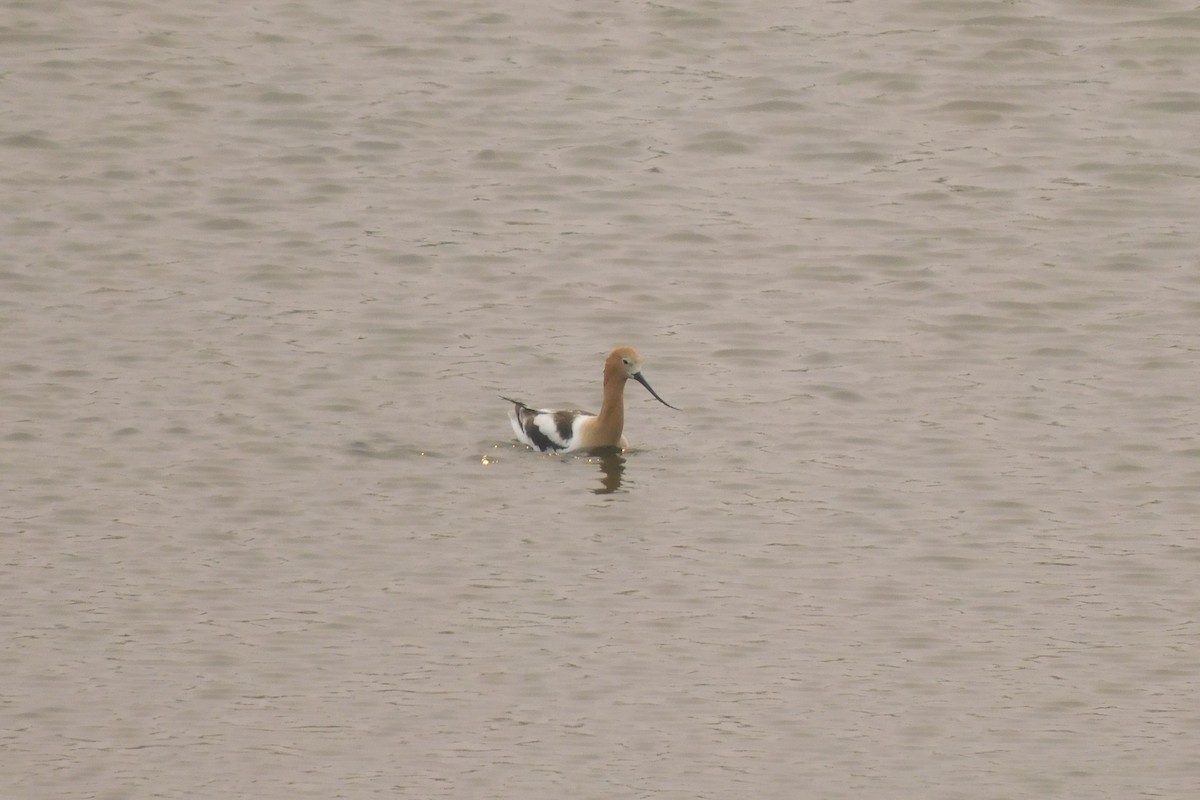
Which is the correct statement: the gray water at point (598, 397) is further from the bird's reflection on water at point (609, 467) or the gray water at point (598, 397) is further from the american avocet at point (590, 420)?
the american avocet at point (590, 420)

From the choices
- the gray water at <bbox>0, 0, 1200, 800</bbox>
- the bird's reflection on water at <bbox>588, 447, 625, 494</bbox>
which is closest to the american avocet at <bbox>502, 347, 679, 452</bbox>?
the bird's reflection on water at <bbox>588, 447, 625, 494</bbox>

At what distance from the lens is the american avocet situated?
14.0m

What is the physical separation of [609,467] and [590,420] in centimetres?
50

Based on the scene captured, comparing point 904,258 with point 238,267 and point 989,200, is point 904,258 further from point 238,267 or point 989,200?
point 238,267

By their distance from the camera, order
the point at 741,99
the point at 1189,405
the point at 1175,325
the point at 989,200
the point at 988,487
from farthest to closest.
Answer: the point at 741,99 < the point at 989,200 < the point at 1175,325 < the point at 1189,405 < the point at 988,487

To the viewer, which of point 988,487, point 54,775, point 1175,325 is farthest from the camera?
point 1175,325

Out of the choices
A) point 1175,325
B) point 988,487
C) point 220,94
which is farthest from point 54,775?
point 220,94

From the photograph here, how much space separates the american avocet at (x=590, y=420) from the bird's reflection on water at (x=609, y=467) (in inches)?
2.2

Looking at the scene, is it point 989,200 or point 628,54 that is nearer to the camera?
point 989,200

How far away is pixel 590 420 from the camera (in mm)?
14281

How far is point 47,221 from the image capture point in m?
17.2

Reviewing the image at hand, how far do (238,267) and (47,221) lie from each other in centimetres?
189

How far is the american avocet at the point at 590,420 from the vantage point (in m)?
14.0

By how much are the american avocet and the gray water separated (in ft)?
0.63
